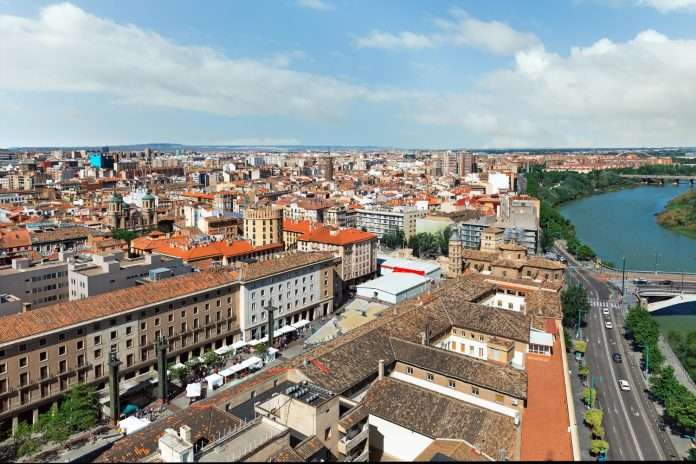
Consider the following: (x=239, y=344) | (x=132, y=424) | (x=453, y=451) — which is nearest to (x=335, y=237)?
(x=239, y=344)

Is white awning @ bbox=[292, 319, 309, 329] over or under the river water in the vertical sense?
under

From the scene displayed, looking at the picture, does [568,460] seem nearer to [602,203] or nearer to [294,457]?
[294,457]

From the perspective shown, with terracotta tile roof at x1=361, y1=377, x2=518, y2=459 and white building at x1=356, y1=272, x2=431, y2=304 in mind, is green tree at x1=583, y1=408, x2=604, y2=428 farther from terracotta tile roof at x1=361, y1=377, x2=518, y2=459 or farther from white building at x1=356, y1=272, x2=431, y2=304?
white building at x1=356, y1=272, x2=431, y2=304

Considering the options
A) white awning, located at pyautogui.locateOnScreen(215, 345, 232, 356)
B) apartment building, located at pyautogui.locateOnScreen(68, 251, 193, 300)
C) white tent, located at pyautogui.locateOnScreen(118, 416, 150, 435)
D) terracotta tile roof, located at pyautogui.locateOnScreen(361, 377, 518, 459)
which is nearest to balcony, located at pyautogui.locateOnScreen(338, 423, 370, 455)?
terracotta tile roof, located at pyautogui.locateOnScreen(361, 377, 518, 459)

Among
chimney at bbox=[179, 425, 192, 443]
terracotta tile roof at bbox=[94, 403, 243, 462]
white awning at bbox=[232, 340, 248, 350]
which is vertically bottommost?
white awning at bbox=[232, 340, 248, 350]

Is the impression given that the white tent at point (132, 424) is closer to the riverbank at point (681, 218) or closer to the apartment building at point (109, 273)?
the apartment building at point (109, 273)

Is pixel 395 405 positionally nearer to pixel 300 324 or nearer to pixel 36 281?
pixel 300 324
